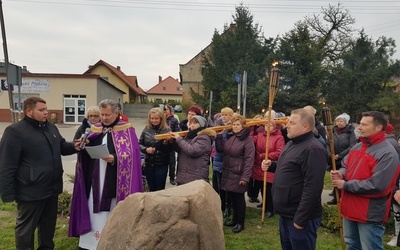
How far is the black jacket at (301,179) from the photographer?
303cm

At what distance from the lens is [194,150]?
14.7 feet

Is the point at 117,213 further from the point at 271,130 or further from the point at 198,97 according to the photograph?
the point at 198,97

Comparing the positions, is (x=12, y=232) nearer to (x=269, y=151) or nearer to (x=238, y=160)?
(x=238, y=160)

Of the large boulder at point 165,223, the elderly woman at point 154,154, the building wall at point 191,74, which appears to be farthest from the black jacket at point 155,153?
the building wall at point 191,74

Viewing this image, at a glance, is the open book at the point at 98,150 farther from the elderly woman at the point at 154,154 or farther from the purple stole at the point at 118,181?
the elderly woman at the point at 154,154

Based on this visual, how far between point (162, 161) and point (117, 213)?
2.29m

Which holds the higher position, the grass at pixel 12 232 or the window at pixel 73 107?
the window at pixel 73 107

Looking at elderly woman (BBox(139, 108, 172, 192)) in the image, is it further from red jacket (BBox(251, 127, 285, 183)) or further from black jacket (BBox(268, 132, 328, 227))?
black jacket (BBox(268, 132, 328, 227))

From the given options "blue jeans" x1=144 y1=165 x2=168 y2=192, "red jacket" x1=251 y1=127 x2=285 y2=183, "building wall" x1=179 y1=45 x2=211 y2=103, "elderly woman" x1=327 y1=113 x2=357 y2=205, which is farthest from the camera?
"building wall" x1=179 y1=45 x2=211 y2=103

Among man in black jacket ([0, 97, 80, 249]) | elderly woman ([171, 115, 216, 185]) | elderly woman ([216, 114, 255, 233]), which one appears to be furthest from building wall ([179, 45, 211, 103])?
man in black jacket ([0, 97, 80, 249])

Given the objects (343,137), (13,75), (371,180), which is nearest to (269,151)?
(343,137)

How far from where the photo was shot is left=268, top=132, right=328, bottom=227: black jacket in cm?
303

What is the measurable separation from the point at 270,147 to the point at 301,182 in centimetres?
239

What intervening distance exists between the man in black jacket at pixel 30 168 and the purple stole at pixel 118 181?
0.28 m
